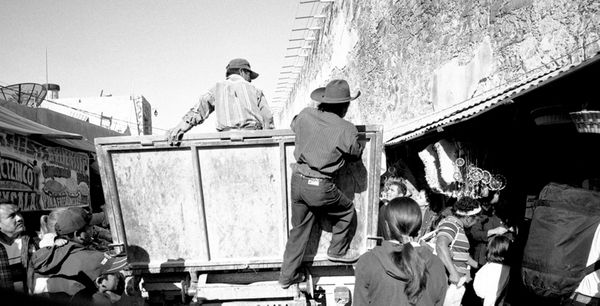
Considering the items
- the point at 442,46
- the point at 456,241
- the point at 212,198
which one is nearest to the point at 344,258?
the point at 212,198

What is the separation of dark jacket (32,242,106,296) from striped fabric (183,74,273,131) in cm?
156

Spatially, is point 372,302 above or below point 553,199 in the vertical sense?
below

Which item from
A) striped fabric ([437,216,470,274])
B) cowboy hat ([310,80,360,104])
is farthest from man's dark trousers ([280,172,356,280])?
striped fabric ([437,216,470,274])

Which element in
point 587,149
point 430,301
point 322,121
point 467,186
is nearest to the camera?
point 430,301

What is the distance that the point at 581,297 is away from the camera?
10.6 ft

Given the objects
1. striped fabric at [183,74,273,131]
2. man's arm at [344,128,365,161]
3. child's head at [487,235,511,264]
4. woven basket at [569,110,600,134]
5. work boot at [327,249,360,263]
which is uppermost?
striped fabric at [183,74,273,131]

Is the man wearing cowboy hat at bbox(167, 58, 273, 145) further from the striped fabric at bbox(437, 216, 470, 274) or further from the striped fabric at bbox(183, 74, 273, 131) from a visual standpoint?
the striped fabric at bbox(437, 216, 470, 274)

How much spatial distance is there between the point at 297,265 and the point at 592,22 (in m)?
4.16

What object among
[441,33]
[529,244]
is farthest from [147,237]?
[441,33]

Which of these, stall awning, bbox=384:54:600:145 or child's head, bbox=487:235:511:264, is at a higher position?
stall awning, bbox=384:54:600:145

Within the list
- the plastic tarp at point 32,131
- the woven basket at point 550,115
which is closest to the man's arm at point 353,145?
the woven basket at point 550,115

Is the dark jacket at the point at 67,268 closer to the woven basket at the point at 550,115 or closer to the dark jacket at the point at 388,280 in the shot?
the dark jacket at the point at 388,280

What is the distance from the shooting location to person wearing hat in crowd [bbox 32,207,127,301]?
3.80 m

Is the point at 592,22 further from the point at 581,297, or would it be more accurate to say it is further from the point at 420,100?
the point at 420,100
